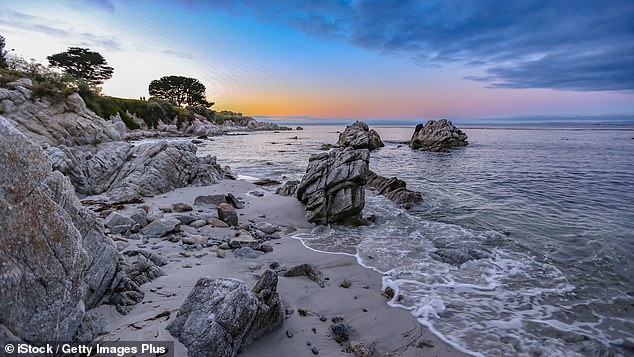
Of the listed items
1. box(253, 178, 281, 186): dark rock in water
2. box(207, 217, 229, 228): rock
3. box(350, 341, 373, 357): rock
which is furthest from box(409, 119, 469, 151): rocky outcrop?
box(350, 341, 373, 357): rock

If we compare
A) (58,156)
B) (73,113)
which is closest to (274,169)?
(58,156)

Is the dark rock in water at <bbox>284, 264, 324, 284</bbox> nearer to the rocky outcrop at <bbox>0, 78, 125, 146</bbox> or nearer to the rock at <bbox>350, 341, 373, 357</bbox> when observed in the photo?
the rock at <bbox>350, 341, 373, 357</bbox>

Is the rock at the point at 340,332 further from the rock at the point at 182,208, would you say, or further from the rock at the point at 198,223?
the rock at the point at 182,208

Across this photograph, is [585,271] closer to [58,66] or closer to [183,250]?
[183,250]

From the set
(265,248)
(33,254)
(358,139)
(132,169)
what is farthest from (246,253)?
(358,139)

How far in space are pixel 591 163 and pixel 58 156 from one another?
4773cm

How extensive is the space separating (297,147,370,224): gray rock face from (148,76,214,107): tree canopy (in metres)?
123

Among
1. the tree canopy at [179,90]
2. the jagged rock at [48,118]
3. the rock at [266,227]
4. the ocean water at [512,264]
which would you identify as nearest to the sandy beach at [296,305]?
the ocean water at [512,264]

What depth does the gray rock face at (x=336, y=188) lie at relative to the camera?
1426 cm

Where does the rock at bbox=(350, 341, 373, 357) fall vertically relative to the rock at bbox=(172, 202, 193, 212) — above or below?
below

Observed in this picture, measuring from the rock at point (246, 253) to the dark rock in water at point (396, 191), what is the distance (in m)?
10.2

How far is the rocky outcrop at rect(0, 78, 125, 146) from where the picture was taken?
1179 inches

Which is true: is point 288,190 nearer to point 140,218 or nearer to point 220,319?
point 140,218

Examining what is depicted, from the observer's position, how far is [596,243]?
38.7ft
